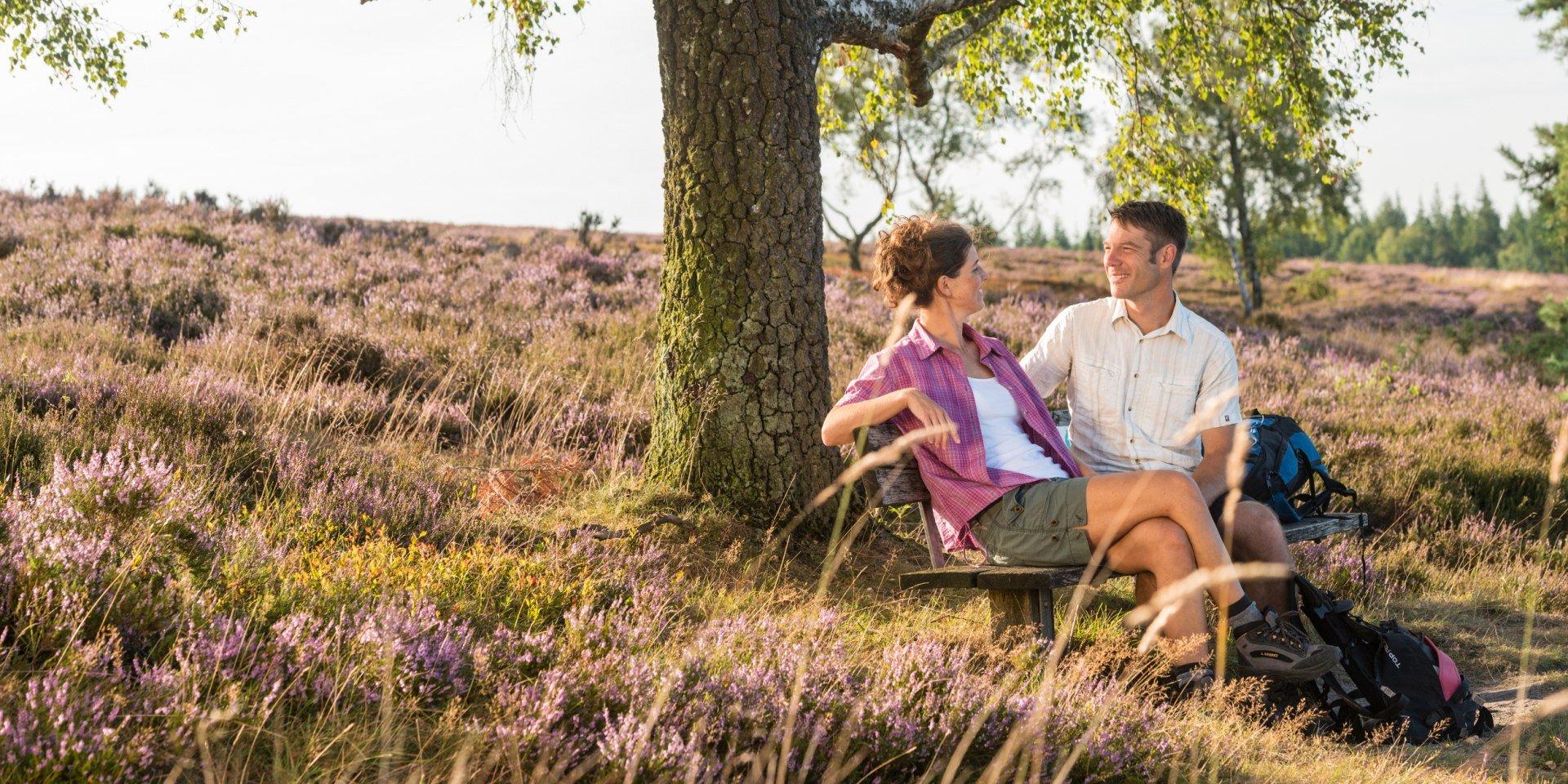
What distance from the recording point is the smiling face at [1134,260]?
14.5 ft

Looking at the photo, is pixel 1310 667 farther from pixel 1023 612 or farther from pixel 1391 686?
pixel 1023 612

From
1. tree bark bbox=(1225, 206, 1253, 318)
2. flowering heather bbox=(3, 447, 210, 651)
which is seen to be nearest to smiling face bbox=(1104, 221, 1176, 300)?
flowering heather bbox=(3, 447, 210, 651)

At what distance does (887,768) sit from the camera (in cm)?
297

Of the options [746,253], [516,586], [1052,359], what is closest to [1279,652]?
[1052,359]

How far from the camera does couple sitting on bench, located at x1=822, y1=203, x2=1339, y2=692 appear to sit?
378 cm

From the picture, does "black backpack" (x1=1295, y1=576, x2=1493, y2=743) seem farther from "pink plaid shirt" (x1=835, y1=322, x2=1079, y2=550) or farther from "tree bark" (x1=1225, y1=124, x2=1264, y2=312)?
"tree bark" (x1=1225, y1=124, x2=1264, y2=312)

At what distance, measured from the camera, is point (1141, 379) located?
15.0 feet

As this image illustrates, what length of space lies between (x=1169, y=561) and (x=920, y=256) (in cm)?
139

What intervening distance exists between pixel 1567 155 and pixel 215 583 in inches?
948

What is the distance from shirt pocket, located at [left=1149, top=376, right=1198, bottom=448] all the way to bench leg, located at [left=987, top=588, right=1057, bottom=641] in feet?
3.05

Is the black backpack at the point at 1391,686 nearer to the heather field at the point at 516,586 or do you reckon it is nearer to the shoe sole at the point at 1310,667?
the heather field at the point at 516,586

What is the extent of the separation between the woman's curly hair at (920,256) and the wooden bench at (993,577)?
0.56 metres

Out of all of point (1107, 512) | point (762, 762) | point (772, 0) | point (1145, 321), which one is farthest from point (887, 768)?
point (772, 0)

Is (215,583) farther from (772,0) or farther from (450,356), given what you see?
(450,356)
